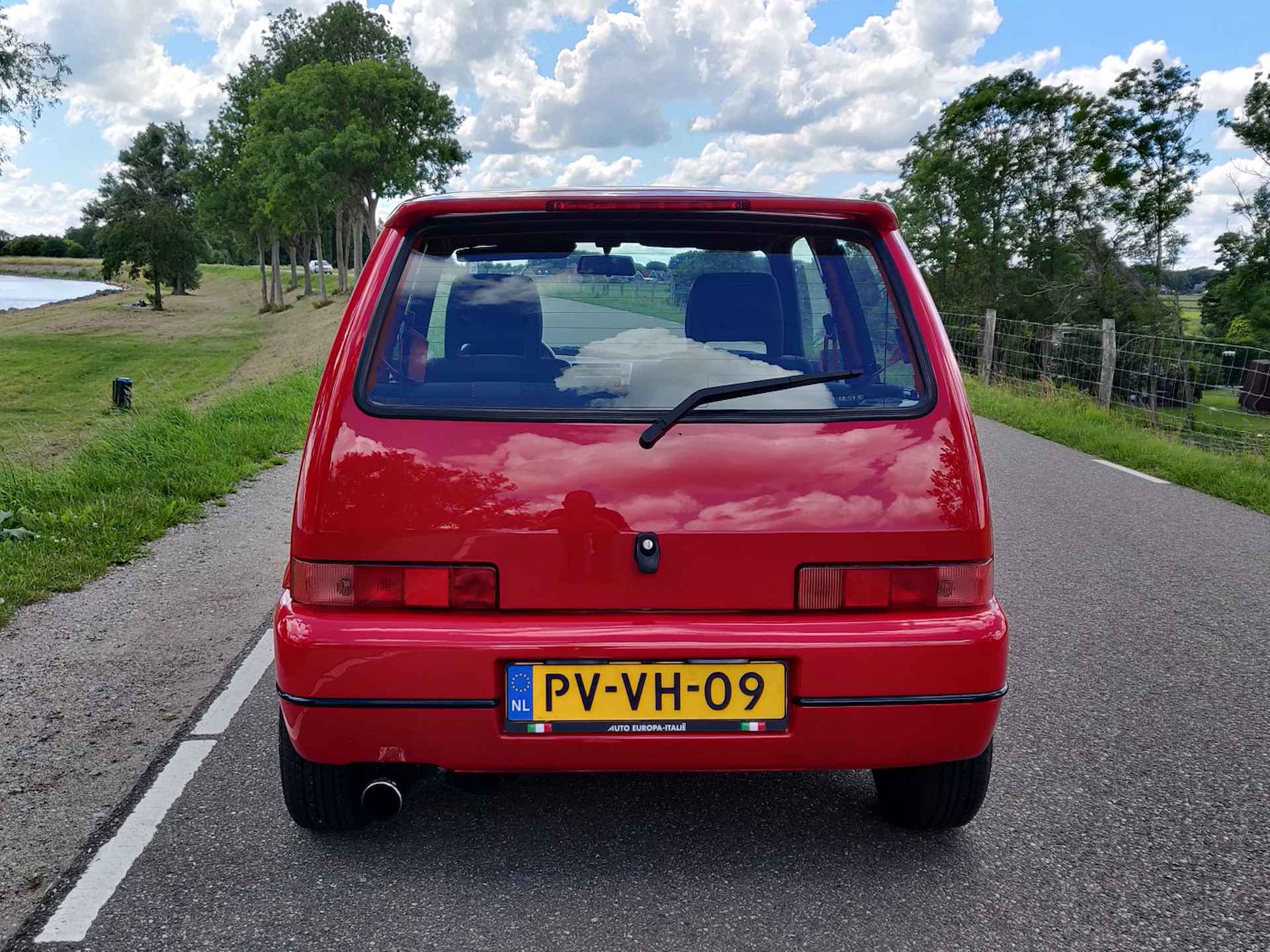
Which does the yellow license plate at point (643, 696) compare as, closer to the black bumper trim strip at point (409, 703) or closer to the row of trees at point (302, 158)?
the black bumper trim strip at point (409, 703)

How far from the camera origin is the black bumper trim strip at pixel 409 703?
260 cm

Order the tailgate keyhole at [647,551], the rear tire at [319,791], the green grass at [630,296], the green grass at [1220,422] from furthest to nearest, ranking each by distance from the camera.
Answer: the green grass at [1220,422] → the rear tire at [319,791] → the green grass at [630,296] → the tailgate keyhole at [647,551]

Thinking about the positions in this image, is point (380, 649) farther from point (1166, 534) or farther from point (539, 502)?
point (1166, 534)

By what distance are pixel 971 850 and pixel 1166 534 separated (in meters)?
5.02

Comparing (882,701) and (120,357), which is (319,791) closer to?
(882,701)

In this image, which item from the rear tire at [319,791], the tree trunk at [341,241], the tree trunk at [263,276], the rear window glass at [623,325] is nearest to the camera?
the rear window glass at [623,325]

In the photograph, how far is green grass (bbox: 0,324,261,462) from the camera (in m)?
20.7

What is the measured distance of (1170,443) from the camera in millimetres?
12430

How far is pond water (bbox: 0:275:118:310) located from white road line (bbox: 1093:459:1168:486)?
253 feet

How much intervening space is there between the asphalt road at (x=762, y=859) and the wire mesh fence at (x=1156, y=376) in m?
9.42

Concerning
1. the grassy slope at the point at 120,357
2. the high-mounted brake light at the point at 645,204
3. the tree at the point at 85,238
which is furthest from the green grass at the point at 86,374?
the tree at the point at 85,238

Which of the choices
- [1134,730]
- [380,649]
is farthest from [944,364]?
[1134,730]

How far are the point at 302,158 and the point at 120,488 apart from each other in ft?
126

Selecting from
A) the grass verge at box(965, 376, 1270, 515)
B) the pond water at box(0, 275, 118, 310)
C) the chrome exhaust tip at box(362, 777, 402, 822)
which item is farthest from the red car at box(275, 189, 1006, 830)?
the pond water at box(0, 275, 118, 310)
